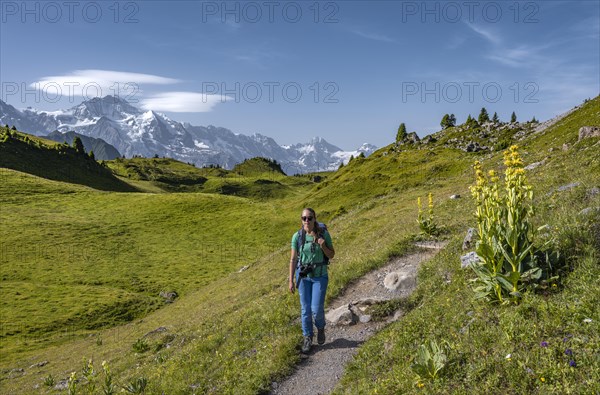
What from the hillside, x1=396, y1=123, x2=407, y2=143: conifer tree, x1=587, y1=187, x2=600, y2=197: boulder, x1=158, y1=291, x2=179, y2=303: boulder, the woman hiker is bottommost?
x1=158, y1=291, x2=179, y2=303: boulder

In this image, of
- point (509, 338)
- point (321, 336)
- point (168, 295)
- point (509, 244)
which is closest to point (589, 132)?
point (509, 244)

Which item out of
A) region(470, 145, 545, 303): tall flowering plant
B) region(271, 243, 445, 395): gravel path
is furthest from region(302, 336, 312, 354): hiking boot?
region(470, 145, 545, 303): tall flowering plant

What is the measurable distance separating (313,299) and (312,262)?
1.17m

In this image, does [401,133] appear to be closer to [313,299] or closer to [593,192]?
[593,192]

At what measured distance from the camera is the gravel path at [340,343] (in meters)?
10.6

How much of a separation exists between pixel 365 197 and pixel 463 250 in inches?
2654

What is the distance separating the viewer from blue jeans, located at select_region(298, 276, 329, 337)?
1166cm

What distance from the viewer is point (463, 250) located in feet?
47.9

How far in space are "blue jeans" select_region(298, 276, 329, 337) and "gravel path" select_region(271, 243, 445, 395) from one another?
2.76 ft

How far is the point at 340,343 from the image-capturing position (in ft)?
40.3

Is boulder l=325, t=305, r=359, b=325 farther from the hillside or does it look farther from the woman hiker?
the hillside

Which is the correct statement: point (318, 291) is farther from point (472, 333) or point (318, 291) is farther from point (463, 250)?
point (463, 250)

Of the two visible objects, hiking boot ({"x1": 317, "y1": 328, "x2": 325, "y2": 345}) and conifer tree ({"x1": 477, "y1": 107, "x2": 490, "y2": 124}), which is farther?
conifer tree ({"x1": 477, "y1": 107, "x2": 490, "y2": 124})

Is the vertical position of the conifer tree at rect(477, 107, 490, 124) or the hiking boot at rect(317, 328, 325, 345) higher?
the conifer tree at rect(477, 107, 490, 124)
